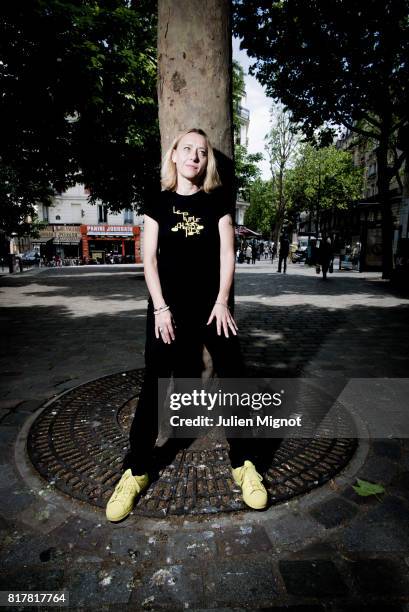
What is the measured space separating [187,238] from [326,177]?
151 ft

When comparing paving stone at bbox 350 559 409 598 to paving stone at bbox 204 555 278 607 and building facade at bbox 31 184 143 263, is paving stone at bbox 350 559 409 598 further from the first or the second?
building facade at bbox 31 184 143 263

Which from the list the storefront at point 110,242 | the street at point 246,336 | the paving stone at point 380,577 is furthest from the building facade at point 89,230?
the paving stone at point 380,577

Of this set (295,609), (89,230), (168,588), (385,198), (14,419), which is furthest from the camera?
(89,230)

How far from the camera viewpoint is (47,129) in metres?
9.95

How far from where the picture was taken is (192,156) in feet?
7.30

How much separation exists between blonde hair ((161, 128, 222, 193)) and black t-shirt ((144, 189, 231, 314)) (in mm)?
81

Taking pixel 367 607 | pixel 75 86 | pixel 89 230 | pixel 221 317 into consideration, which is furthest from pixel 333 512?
pixel 89 230

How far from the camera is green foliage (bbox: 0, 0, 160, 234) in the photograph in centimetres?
816

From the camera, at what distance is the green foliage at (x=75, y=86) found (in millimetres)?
8156

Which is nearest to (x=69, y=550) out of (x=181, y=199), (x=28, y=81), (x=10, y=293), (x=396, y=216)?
(x=181, y=199)

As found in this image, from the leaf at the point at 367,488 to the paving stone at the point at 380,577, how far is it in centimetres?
51

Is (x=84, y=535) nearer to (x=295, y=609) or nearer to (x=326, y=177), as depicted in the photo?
(x=295, y=609)

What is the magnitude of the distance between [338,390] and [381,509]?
192cm

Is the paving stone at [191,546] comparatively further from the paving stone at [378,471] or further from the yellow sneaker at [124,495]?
the paving stone at [378,471]
